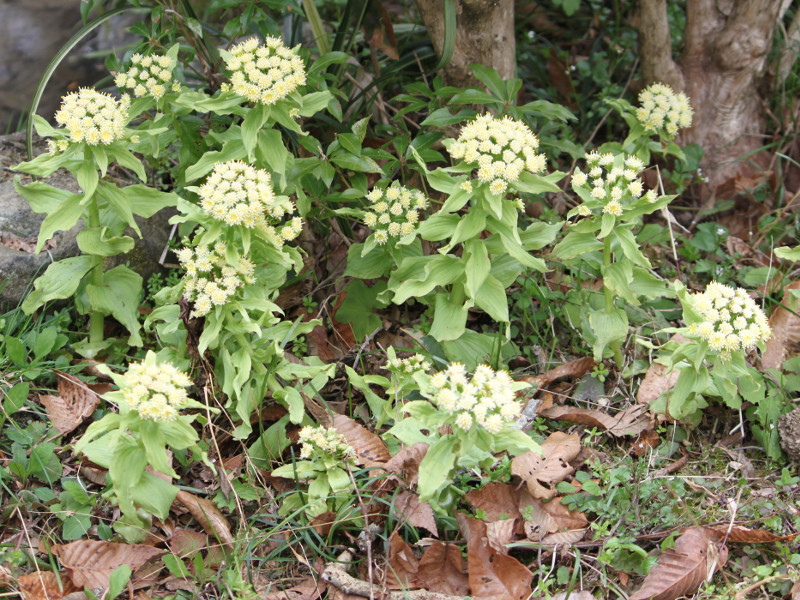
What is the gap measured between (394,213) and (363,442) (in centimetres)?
97

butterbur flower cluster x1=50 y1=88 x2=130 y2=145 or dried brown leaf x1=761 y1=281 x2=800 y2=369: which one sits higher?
butterbur flower cluster x1=50 y1=88 x2=130 y2=145

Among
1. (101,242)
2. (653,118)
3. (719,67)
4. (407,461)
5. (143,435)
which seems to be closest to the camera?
(143,435)

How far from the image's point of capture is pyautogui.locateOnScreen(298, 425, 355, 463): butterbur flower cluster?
→ 9.00 ft

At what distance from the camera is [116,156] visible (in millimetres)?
2990

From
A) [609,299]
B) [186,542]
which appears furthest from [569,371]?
[186,542]

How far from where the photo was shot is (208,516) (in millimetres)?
2805

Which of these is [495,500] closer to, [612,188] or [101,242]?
[612,188]

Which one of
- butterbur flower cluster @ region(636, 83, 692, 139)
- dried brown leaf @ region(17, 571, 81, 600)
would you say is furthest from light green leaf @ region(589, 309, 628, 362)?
dried brown leaf @ region(17, 571, 81, 600)

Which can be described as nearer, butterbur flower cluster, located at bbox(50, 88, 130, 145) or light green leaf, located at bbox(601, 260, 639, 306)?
butterbur flower cluster, located at bbox(50, 88, 130, 145)

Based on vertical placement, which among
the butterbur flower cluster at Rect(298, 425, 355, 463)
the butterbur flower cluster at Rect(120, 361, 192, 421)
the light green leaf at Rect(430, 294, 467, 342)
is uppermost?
the butterbur flower cluster at Rect(120, 361, 192, 421)

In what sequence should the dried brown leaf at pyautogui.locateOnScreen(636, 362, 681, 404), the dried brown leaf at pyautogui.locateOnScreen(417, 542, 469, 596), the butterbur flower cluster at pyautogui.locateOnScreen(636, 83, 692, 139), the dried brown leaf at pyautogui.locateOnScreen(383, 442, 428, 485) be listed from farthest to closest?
the butterbur flower cluster at pyautogui.locateOnScreen(636, 83, 692, 139)
the dried brown leaf at pyautogui.locateOnScreen(636, 362, 681, 404)
the dried brown leaf at pyautogui.locateOnScreen(383, 442, 428, 485)
the dried brown leaf at pyautogui.locateOnScreen(417, 542, 469, 596)

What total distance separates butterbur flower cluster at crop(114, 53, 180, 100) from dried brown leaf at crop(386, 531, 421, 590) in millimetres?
2085

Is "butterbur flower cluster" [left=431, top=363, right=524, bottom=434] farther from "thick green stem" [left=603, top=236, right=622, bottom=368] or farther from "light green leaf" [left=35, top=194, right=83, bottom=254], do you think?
"light green leaf" [left=35, top=194, right=83, bottom=254]

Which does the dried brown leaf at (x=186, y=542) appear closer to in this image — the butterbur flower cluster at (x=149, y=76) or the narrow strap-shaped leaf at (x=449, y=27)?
the butterbur flower cluster at (x=149, y=76)
